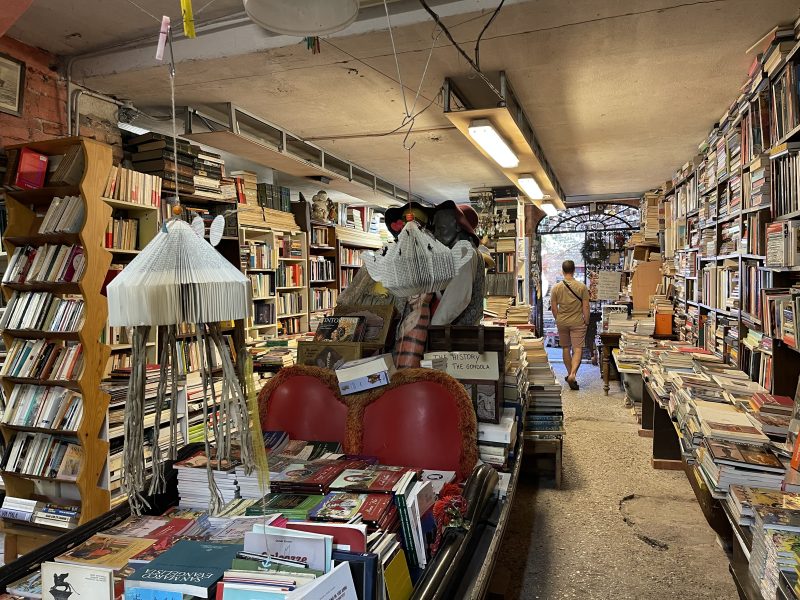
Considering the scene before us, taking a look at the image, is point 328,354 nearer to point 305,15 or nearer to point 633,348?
point 305,15

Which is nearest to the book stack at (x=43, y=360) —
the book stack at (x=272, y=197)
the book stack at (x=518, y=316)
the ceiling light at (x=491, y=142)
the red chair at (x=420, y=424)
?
the red chair at (x=420, y=424)

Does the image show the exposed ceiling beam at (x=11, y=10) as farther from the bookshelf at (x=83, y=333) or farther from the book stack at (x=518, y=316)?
the book stack at (x=518, y=316)

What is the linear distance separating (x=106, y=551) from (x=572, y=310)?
6.50 m

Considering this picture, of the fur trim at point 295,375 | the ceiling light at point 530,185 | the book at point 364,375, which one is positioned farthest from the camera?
the ceiling light at point 530,185

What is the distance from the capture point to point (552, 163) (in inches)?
261

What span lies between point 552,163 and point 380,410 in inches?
202

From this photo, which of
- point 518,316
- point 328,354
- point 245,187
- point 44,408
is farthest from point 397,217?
point 518,316

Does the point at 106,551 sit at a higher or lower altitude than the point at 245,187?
lower

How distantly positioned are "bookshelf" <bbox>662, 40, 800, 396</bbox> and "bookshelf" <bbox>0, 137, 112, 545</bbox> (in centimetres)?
360

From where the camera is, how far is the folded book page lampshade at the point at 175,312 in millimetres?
1129

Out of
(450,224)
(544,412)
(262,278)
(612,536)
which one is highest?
(450,224)

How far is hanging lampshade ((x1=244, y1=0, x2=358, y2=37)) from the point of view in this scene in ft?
5.09

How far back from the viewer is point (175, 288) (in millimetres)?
1139

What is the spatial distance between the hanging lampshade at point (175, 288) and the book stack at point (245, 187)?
440 cm
